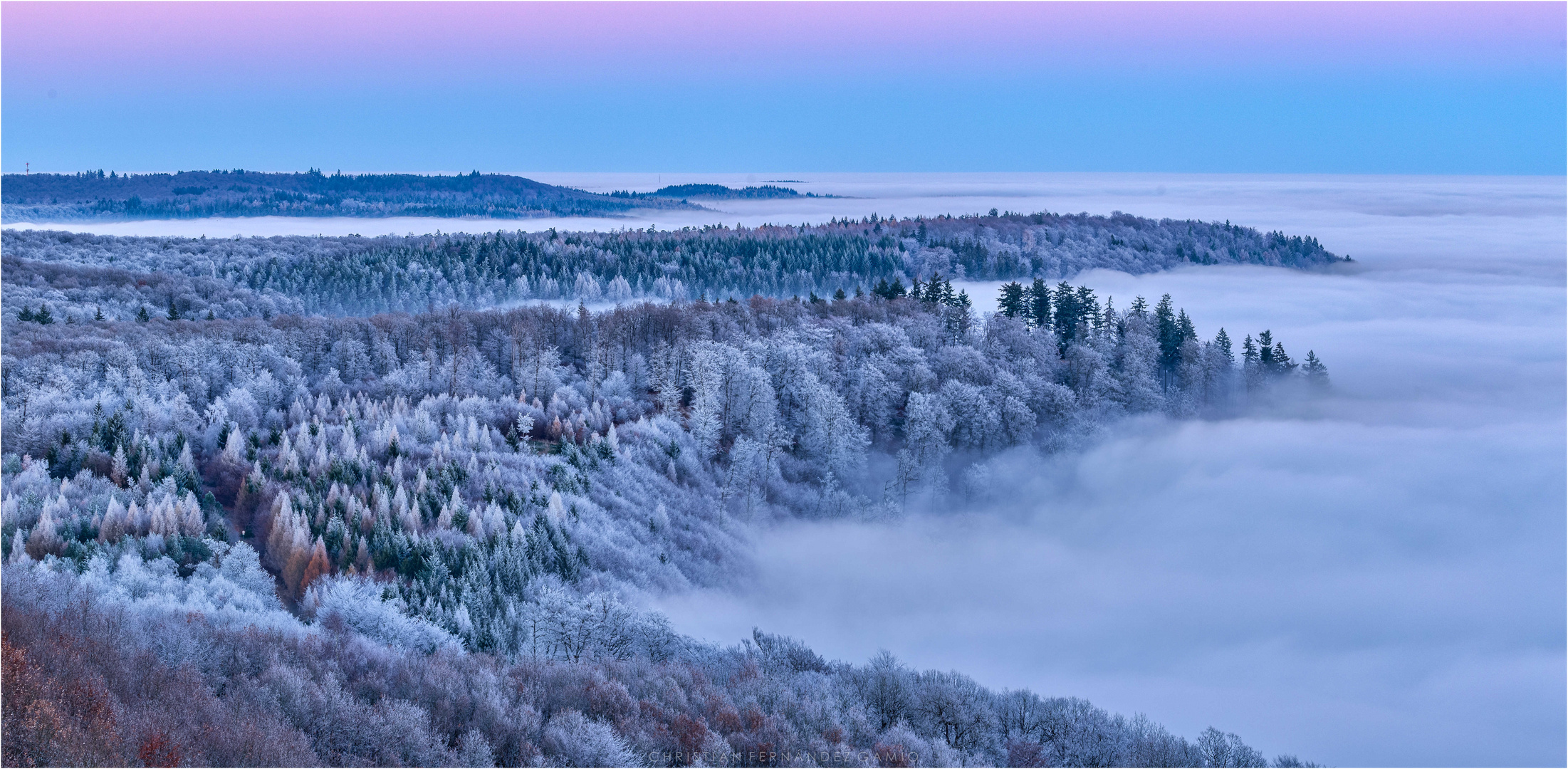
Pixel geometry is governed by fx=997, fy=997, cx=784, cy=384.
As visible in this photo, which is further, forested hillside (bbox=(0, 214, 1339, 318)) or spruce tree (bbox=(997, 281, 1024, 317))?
forested hillside (bbox=(0, 214, 1339, 318))

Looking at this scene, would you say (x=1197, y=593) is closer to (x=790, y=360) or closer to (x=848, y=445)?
(x=848, y=445)

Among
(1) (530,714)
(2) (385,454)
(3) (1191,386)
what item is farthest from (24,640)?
(3) (1191,386)

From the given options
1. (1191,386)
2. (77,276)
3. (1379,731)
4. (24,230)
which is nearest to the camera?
(1379,731)

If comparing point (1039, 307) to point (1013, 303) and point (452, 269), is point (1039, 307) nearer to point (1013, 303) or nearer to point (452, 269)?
point (1013, 303)

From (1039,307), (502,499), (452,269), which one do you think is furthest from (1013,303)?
(452,269)

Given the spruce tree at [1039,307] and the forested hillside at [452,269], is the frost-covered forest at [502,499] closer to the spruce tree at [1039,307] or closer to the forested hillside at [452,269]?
the spruce tree at [1039,307]

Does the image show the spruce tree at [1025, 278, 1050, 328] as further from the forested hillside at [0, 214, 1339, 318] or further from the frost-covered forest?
the forested hillside at [0, 214, 1339, 318]

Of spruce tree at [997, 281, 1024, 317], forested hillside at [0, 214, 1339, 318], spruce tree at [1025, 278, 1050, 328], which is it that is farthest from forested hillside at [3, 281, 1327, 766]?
forested hillside at [0, 214, 1339, 318]

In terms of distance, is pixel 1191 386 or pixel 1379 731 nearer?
pixel 1379 731
